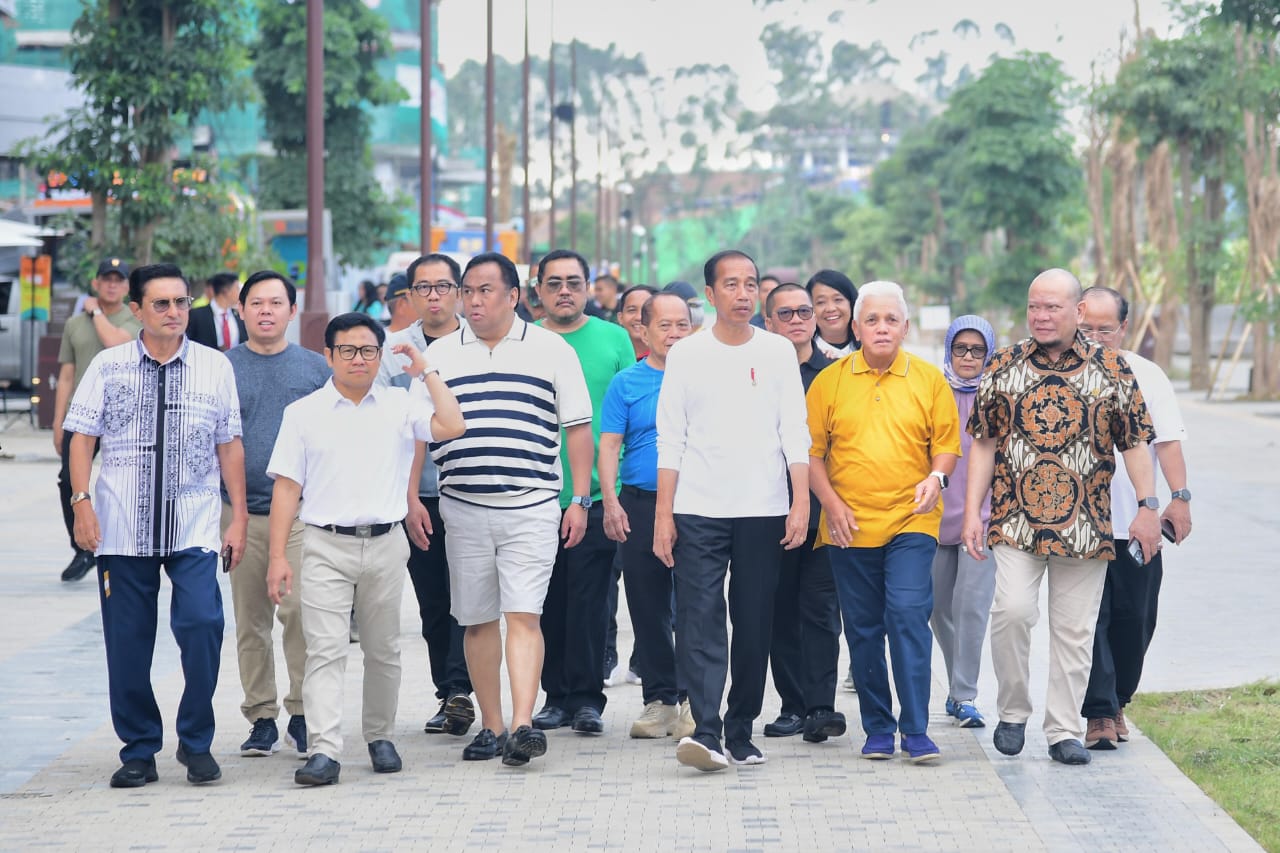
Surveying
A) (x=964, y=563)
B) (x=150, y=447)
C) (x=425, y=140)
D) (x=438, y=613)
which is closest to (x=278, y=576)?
(x=150, y=447)

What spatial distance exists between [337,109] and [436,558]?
33096mm

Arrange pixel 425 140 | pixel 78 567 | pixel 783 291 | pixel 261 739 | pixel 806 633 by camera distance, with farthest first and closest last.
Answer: pixel 425 140 → pixel 78 567 → pixel 783 291 → pixel 806 633 → pixel 261 739

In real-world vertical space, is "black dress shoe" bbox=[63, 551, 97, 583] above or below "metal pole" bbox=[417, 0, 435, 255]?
below

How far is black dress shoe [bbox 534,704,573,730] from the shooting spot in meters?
8.12

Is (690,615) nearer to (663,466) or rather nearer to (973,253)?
(663,466)

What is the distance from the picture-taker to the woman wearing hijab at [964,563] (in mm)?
8125

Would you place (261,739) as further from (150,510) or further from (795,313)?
(795,313)

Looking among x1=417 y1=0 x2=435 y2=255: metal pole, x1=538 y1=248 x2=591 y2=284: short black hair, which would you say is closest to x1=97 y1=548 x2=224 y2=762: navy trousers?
x1=538 y1=248 x2=591 y2=284: short black hair

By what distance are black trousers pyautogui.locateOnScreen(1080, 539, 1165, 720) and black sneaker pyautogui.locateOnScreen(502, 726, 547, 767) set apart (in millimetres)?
2108

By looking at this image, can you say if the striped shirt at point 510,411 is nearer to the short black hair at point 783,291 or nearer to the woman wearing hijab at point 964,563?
the short black hair at point 783,291

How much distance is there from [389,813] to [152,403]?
168 centimetres

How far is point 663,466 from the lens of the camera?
24.4ft

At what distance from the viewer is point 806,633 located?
26.1 feet

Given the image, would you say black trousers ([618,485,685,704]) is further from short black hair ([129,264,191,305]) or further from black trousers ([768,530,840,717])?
short black hair ([129,264,191,305])
